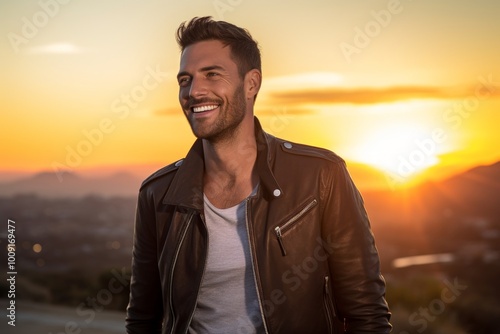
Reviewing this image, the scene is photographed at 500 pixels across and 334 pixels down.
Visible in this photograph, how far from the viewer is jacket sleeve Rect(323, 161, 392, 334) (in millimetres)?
2846

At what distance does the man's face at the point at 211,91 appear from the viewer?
3.03m

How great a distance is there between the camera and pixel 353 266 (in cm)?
285

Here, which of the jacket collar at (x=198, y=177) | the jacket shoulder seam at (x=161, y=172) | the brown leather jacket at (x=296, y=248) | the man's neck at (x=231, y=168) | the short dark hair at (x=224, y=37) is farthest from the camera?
the jacket shoulder seam at (x=161, y=172)

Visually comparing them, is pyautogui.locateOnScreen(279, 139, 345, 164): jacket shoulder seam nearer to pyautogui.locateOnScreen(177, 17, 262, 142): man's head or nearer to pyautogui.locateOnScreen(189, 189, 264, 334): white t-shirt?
pyautogui.locateOnScreen(177, 17, 262, 142): man's head

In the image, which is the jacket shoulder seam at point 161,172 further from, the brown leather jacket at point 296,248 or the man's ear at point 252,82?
the man's ear at point 252,82

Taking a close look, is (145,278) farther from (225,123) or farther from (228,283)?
(225,123)

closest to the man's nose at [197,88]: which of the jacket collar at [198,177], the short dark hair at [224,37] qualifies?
the short dark hair at [224,37]

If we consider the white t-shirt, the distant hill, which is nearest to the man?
the white t-shirt

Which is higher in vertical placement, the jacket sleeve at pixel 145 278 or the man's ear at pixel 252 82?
the man's ear at pixel 252 82

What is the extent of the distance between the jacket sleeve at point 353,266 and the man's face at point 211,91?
1.79 feet

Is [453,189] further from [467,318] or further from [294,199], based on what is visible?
[294,199]

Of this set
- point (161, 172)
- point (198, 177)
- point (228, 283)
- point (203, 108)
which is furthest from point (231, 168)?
point (228, 283)

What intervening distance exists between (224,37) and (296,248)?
1.01m

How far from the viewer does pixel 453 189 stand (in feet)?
40.9
